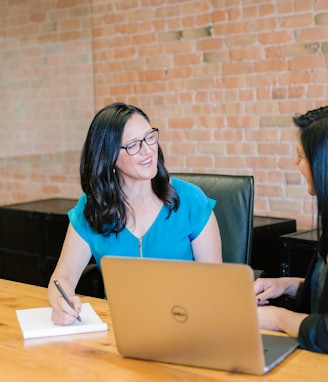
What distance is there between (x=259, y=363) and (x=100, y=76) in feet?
10.3

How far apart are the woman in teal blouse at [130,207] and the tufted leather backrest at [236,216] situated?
0.28 feet

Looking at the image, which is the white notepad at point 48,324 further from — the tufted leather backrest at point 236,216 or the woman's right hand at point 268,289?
the tufted leather backrest at point 236,216

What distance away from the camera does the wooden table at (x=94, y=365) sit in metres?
1.52

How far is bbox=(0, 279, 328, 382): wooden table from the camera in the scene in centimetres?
152

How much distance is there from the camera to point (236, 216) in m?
2.50

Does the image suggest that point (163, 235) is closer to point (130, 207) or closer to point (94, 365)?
point (130, 207)

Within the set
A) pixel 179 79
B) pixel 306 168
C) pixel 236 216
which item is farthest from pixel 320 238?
pixel 179 79

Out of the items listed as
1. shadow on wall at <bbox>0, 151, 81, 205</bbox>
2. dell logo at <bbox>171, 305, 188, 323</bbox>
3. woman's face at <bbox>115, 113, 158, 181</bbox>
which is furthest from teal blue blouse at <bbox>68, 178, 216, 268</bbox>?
shadow on wall at <bbox>0, 151, 81, 205</bbox>

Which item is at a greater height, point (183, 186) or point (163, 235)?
point (183, 186)

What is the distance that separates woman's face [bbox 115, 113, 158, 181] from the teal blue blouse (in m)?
0.18

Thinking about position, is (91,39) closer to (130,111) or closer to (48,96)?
(48,96)

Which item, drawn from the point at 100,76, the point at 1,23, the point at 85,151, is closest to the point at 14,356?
the point at 85,151

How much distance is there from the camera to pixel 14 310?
6.93 ft

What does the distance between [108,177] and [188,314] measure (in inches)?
38.7
